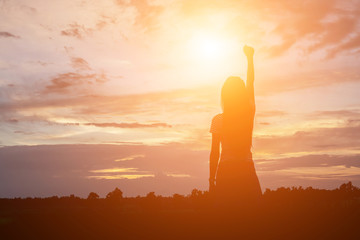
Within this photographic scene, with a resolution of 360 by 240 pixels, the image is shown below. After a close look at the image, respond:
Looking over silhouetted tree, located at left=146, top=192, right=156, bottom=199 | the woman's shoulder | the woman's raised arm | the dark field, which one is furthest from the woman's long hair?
silhouetted tree, located at left=146, top=192, right=156, bottom=199

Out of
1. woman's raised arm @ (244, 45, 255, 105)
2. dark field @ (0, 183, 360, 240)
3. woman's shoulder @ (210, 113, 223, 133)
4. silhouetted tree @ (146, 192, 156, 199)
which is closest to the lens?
dark field @ (0, 183, 360, 240)

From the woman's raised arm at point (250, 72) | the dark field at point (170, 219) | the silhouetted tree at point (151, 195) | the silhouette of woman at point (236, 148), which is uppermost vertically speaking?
the woman's raised arm at point (250, 72)

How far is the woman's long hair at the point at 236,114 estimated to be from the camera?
7.44m

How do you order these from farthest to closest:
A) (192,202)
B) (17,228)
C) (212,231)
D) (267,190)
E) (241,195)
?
(267,190), (192,202), (241,195), (212,231), (17,228)

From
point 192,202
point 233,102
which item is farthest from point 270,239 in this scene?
point 233,102

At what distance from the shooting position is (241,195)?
7363mm

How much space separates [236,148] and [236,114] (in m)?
0.67

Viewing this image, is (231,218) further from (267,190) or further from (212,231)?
(267,190)

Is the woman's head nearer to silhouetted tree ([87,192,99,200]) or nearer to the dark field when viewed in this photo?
the dark field

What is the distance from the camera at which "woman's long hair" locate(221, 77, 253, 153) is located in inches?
293

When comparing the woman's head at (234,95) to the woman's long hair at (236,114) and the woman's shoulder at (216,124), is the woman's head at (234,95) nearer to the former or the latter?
the woman's long hair at (236,114)

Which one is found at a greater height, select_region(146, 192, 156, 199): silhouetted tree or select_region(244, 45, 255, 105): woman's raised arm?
select_region(244, 45, 255, 105): woman's raised arm

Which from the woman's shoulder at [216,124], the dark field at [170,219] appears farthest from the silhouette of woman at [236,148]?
the dark field at [170,219]

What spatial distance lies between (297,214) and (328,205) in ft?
3.16
